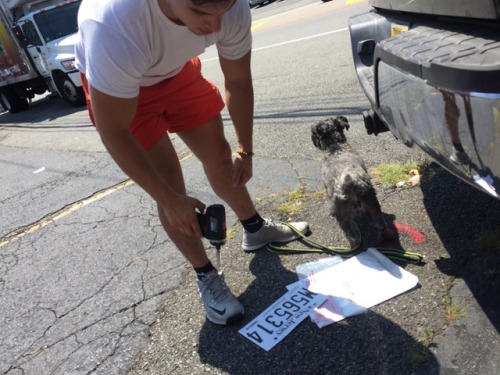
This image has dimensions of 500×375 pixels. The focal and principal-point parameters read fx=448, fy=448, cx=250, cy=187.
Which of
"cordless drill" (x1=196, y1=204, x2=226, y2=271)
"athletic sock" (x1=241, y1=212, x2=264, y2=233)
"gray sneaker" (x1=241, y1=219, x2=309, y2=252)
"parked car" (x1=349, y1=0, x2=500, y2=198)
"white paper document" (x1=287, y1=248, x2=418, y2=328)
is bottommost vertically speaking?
"white paper document" (x1=287, y1=248, x2=418, y2=328)

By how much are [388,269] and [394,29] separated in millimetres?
1319

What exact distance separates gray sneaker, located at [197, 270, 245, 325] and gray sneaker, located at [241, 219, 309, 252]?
428 mm

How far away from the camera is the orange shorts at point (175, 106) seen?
2328 mm

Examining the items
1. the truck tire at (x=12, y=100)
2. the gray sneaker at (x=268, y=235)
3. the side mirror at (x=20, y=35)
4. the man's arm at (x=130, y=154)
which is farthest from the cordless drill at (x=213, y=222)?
the truck tire at (x=12, y=100)

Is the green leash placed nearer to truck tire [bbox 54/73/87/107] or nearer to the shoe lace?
the shoe lace

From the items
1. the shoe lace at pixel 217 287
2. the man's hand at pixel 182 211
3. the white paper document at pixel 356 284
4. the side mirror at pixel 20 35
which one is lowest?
the white paper document at pixel 356 284

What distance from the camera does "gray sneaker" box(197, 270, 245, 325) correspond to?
2.42 metres

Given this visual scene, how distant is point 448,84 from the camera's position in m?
1.56

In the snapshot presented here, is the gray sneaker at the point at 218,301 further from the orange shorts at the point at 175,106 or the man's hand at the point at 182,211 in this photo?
the orange shorts at the point at 175,106

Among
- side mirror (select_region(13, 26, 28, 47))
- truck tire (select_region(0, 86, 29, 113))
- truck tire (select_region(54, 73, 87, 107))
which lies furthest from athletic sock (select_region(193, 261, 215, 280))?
truck tire (select_region(0, 86, 29, 113))

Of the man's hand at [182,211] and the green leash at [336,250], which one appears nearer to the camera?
the man's hand at [182,211]

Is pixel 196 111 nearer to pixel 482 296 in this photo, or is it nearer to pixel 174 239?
pixel 174 239

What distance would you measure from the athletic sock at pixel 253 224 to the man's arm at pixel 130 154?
31.5 inches

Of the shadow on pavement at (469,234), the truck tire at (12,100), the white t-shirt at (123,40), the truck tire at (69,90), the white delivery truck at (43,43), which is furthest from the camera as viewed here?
the truck tire at (12,100)
